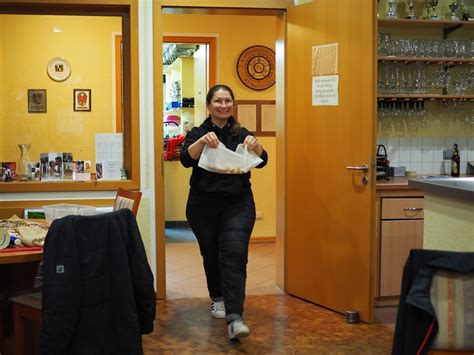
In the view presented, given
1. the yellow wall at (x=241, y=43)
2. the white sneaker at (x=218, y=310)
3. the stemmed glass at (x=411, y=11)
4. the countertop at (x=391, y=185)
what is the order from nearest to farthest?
1. the white sneaker at (x=218, y=310)
2. the countertop at (x=391, y=185)
3. the stemmed glass at (x=411, y=11)
4. the yellow wall at (x=241, y=43)

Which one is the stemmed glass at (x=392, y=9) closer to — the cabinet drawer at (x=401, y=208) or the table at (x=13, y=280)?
the cabinet drawer at (x=401, y=208)

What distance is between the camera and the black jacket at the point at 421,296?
1.56m

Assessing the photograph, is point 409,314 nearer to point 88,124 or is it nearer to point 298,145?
point 298,145

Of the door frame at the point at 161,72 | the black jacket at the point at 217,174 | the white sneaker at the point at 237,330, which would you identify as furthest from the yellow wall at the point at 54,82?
the white sneaker at the point at 237,330

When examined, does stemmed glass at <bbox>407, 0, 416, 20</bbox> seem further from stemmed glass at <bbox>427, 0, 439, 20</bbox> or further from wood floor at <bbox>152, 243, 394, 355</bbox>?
wood floor at <bbox>152, 243, 394, 355</bbox>

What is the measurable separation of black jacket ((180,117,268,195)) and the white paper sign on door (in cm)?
58

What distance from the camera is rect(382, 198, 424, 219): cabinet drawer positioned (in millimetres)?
3816

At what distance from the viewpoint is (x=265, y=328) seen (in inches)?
138

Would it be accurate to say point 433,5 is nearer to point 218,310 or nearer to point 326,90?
point 326,90

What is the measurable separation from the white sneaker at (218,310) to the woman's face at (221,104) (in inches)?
44.8

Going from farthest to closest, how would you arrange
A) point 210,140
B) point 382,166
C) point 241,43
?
point 241,43
point 382,166
point 210,140

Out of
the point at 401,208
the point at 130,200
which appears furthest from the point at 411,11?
the point at 130,200

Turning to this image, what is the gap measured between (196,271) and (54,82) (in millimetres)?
1867

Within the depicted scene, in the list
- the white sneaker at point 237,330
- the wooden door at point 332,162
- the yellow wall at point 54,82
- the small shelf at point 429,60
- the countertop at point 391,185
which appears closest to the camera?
the white sneaker at point 237,330
